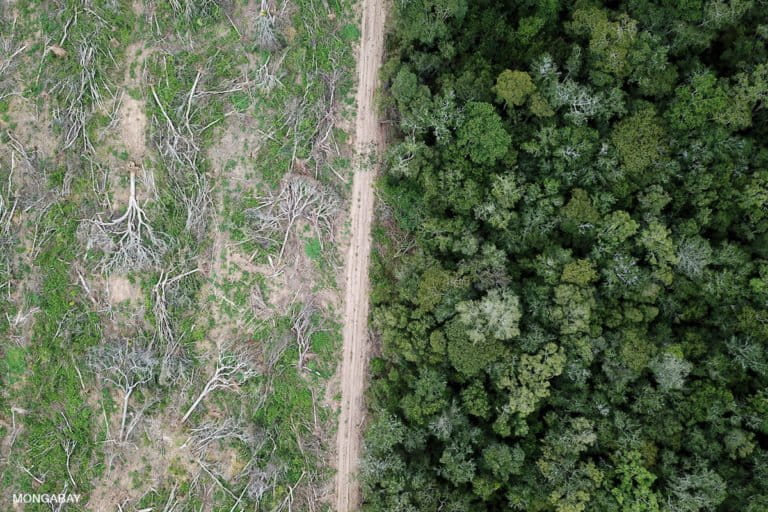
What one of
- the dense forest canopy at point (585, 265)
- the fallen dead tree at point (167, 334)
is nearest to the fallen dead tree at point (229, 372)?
the fallen dead tree at point (167, 334)

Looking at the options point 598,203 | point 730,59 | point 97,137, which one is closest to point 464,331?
point 598,203

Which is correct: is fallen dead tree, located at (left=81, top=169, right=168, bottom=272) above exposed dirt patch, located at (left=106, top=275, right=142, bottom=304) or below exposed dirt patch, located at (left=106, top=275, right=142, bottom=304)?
above

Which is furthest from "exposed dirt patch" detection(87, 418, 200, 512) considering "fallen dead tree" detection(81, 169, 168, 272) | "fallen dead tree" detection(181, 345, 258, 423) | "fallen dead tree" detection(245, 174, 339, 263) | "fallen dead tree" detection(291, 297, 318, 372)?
"fallen dead tree" detection(245, 174, 339, 263)

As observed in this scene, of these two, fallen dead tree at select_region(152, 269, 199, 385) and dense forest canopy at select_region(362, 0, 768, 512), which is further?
fallen dead tree at select_region(152, 269, 199, 385)

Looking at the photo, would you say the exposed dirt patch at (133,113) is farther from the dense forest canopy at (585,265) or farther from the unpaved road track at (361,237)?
the dense forest canopy at (585,265)

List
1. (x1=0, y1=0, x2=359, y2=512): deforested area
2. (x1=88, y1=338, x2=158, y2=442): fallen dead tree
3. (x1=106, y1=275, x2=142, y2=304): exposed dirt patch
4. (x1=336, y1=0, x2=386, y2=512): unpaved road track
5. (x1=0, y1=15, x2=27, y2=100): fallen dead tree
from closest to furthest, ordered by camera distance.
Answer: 1. (x1=88, y1=338, x2=158, y2=442): fallen dead tree
2. (x1=0, y1=0, x2=359, y2=512): deforested area
3. (x1=336, y1=0, x2=386, y2=512): unpaved road track
4. (x1=106, y1=275, x2=142, y2=304): exposed dirt patch
5. (x1=0, y1=15, x2=27, y2=100): fallen dead tree

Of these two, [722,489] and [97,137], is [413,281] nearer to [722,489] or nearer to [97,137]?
[722,489]

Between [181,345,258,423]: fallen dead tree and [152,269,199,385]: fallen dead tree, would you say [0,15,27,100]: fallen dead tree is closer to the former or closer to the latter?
[152,269,199,385]: fallen dead tree
